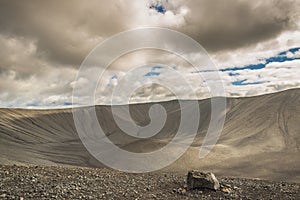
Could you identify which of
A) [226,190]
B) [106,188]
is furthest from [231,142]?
[106,188]

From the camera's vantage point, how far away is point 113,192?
48.5 ft

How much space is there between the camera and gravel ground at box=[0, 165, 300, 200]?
13.4m

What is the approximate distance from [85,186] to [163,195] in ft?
14.0

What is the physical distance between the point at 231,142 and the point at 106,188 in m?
105

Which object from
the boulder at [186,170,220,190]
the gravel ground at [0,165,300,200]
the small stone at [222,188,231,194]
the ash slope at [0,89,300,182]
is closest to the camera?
the gravel ground at [0,165,300,200]

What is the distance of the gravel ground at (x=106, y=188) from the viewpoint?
13.4 m

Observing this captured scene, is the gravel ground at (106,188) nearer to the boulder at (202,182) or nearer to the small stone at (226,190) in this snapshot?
the small stone at (226,190)

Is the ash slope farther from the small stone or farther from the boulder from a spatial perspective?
the boulder

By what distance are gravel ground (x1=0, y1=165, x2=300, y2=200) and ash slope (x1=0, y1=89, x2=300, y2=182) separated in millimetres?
49418

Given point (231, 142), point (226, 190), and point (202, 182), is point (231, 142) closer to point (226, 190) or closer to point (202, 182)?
point (226, 190)

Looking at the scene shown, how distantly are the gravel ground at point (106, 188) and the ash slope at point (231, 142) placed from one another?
49418mm

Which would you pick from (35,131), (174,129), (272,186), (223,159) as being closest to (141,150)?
(223,159)

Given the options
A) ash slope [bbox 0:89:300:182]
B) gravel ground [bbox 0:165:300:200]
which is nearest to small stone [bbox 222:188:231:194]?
gravel ground [bbox 0:165:300:200]

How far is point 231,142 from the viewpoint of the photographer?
372 feet
